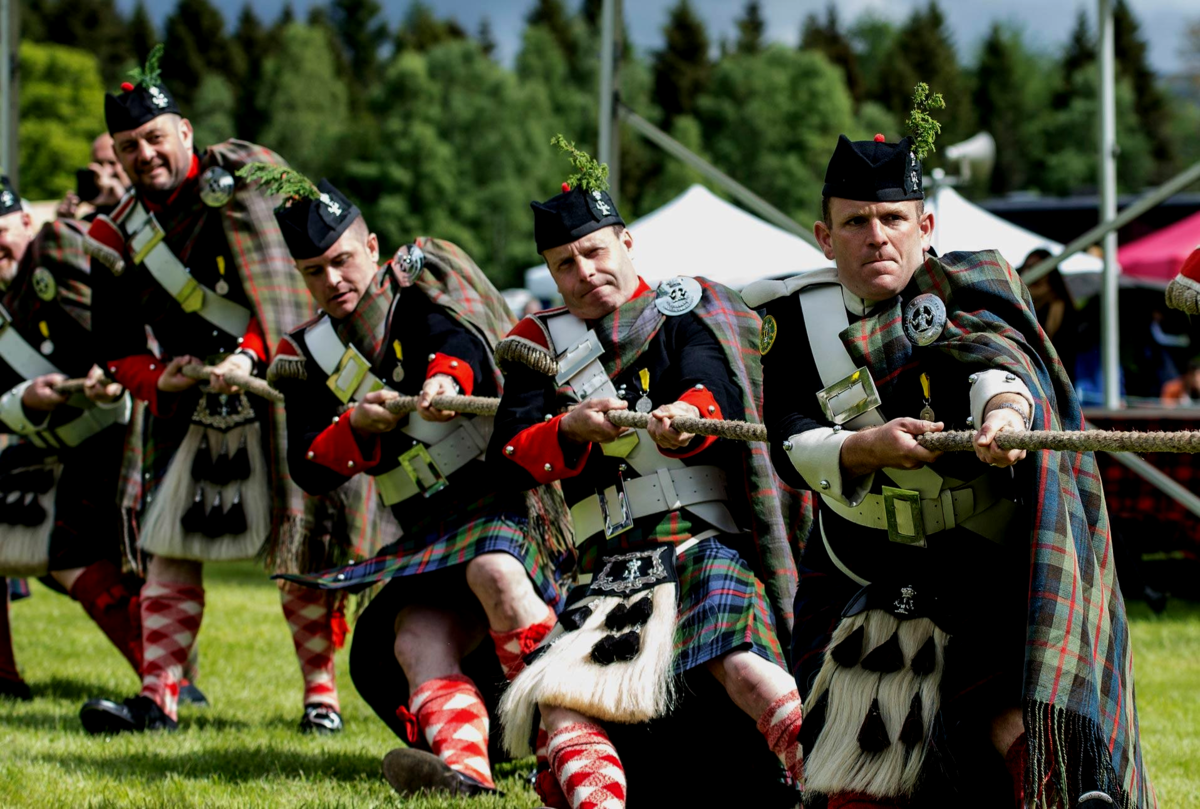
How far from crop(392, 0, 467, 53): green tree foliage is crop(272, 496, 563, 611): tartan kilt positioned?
75.2m

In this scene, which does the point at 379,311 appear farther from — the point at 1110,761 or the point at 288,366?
the point at 1110,761

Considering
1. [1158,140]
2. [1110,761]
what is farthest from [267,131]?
[1110,761]

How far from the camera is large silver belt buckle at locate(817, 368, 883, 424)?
344 cm

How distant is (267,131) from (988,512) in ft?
203

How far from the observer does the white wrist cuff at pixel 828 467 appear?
3.38 metres

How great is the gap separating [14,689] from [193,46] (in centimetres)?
7155

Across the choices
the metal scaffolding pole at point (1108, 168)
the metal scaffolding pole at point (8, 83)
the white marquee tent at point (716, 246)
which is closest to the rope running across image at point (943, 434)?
the metal scaffolding pole at point (1108, 168)

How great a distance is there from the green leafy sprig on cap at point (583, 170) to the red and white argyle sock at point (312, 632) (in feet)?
7.41

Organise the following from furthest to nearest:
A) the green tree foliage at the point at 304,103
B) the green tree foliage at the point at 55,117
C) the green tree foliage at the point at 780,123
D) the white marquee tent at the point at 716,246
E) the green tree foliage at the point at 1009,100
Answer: the green tree foliage at the point at 1009,100 → the green tree foliage at the point at 304,103 → the green tree foliage at the point at 780,123 → the green tree foliage at the point at 55,117 → the white marquee tent at the point at 716,246

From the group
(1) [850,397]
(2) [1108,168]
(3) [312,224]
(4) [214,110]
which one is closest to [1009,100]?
(4) [214,110]

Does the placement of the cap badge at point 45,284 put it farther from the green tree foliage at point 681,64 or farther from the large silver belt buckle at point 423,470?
the green tree foliage at point 681,64

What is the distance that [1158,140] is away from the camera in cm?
6912

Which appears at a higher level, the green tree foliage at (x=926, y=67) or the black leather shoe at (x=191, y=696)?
the green tree foliage at (x=926, y=67)

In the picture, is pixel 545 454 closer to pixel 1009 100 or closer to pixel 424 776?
pixel 424 776
